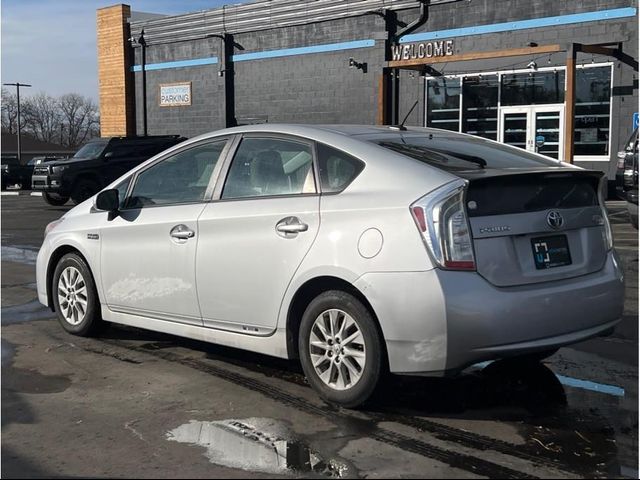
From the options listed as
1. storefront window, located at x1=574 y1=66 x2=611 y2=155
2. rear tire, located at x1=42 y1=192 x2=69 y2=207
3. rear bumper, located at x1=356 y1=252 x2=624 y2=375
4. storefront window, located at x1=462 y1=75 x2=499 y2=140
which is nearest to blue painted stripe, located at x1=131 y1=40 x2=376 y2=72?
storefront window, located at x1=462 y1=75 x2=499 y2=140

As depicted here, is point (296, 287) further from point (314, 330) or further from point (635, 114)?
point (635, 114)

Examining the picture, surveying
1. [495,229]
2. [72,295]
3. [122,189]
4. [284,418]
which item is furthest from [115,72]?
[495,229]

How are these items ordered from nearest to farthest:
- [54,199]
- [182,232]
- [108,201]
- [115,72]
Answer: [182,232] < [108,201] < [54,199] < [115,72]

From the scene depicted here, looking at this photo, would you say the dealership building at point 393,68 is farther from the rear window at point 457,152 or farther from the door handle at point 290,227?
the door handle at point 290,227

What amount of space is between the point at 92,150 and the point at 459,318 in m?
18.8

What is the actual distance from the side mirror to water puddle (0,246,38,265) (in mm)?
5215

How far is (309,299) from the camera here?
4727 millimetres

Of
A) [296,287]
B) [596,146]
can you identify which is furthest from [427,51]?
[296,287]

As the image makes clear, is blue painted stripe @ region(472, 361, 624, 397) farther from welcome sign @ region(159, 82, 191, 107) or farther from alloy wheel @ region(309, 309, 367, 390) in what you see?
welcome sign @ region(159, 82, 191, 107)

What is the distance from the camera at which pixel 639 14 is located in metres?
17.7

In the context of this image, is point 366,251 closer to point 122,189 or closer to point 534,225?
point 534,225

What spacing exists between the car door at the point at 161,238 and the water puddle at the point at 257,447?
1.20m

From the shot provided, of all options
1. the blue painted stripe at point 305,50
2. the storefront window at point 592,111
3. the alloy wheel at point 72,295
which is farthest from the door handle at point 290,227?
the blue painted stripe at point 305,50

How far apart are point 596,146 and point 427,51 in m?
5.97
